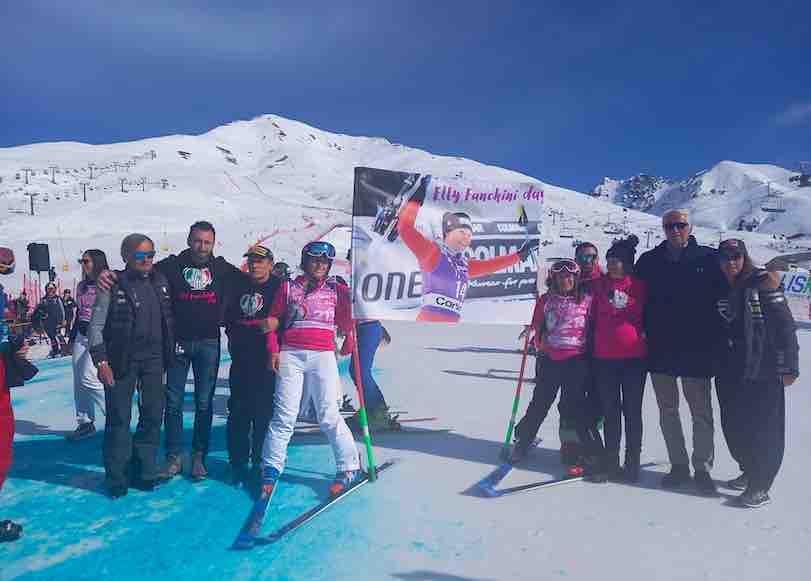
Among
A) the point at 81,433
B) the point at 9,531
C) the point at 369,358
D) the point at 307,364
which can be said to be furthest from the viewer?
the point at 369,358

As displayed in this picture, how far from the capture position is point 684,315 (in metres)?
4.27

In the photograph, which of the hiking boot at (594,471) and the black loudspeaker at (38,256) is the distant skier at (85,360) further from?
the black loudspeaker at (38,256)

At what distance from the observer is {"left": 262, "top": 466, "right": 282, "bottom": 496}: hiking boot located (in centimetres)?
393

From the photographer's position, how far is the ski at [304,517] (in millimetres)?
3414

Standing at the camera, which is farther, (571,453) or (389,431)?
(389,431)

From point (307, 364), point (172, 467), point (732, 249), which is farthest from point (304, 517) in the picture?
point (732, 249)

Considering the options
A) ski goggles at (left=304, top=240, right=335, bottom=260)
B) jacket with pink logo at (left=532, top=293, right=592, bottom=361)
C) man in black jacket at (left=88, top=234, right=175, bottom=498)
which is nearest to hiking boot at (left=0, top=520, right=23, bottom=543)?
man in black jacket at (left=88, top=234, right=175, bottom=498)

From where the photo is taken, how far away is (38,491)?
416cm

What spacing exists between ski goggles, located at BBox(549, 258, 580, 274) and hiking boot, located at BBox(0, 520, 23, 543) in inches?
170

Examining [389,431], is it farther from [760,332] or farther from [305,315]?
[760,332]

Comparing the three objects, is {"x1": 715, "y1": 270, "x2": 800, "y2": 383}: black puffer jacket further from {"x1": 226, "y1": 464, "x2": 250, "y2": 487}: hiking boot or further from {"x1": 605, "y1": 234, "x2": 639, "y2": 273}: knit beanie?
{"x1": 226, "y1": 464, "x2": 250, "y2": 487}: hiking boot

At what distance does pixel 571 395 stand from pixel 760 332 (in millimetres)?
1474

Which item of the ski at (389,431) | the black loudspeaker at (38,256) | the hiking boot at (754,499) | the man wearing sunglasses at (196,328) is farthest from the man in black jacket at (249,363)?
the black loudspeaker at (38,256)

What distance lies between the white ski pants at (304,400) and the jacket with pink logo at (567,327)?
6.15 feet
